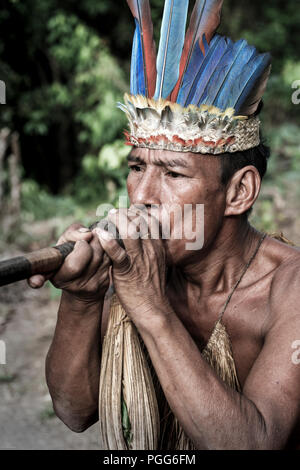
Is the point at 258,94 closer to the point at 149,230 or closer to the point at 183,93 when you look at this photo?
the point at 183,93

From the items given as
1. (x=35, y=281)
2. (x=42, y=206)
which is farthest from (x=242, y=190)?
(x=42, y=206)

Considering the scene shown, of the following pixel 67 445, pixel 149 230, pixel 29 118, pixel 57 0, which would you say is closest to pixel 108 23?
pixel 57 0

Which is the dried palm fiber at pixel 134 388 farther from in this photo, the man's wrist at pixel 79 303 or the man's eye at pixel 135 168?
the man's eye at pixel 135 168

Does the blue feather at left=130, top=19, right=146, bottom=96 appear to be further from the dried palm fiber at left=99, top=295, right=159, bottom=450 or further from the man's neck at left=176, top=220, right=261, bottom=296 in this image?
the dried palm fiber at left=99, top=295, right=159, bottom=450

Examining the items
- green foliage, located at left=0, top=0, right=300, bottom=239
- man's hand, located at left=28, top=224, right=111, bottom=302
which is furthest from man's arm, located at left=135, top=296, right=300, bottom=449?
green foliage, located at left=0, top=0, right=300, bottom=239

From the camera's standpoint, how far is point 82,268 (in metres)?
1.81

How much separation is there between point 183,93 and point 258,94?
1.18ft

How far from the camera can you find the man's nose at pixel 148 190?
2.20 metres

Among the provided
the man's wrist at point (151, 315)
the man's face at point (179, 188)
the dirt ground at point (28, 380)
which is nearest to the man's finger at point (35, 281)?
the man's wrist at point (151, 315)

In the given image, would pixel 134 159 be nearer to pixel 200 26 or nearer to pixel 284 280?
pixel 200 26

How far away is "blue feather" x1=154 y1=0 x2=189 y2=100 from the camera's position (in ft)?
7.43

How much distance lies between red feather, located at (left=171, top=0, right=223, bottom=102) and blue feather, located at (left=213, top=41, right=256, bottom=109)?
15 cm

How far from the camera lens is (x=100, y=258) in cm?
188

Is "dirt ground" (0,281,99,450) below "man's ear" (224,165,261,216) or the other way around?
below
